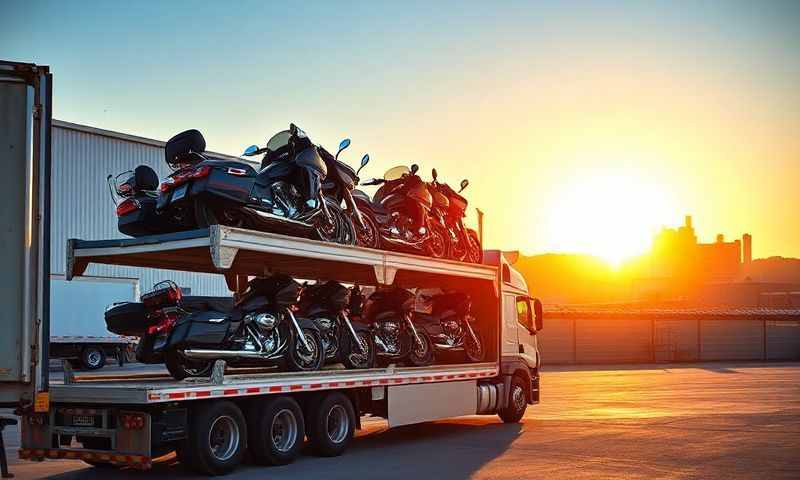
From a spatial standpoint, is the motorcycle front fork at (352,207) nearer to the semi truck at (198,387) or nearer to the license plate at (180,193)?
the semi truck at (198,387)

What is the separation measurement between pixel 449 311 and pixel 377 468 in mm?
5857

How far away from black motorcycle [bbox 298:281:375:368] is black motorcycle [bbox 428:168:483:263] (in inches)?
126

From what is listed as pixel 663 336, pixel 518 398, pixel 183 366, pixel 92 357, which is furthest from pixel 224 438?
pixel 663 336

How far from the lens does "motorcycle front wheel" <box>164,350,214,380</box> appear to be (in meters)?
12.0

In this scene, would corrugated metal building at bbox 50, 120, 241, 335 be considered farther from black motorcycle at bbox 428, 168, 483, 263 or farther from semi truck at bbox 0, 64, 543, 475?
→ semi truck at bbox 0, 64, 543, 475

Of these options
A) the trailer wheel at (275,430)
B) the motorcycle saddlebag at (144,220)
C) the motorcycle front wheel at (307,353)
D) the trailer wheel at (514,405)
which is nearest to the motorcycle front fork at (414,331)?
the trailer wheel at (514,405)

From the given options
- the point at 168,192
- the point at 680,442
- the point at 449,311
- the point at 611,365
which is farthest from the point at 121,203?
the point at 611,365

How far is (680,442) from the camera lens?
575 inches

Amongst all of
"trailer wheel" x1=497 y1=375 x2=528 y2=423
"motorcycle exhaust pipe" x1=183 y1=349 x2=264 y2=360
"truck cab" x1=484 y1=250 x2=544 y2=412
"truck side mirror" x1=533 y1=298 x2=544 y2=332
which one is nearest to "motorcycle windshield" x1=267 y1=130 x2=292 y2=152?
"motorcycle exhaust pipe" x1=183 y1=349 x2=264 y2=360

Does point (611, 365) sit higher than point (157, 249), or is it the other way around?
point (157, 249)

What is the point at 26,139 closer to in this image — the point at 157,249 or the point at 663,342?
the point at 157,249

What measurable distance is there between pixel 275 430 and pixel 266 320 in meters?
1.37

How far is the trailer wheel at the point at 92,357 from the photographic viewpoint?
3366 centimetres

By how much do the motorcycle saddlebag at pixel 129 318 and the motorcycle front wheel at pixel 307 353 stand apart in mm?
1865
